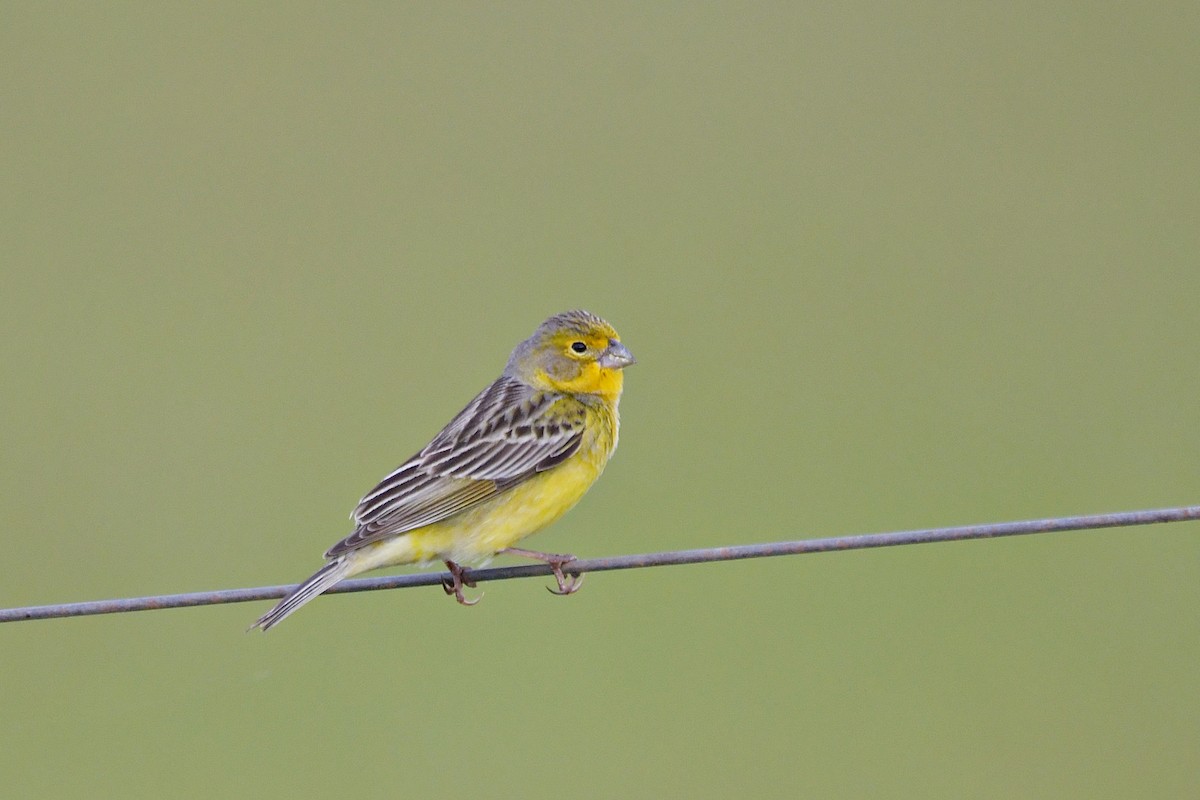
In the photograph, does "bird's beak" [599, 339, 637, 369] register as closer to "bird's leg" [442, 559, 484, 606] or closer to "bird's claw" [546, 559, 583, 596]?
"bird's claw" [546, 559, 583, 596]

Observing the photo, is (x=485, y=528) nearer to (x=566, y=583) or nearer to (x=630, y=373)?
(x=566, y=583)

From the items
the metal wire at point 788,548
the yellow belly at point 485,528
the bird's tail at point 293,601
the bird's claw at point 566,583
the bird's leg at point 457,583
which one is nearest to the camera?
the metal wire at point 788,548

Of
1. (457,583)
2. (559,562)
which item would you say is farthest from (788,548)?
(457,583)

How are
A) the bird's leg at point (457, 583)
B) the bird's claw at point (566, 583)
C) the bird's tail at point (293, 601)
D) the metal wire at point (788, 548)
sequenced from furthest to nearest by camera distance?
the bird's leg at point (457, 583)
the bird's claw at point (566, 583)
the bird's tail at point (293, 601)
the metal wire at point (788, 548)

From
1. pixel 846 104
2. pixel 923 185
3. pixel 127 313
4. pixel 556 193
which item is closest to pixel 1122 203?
pixel 923 185

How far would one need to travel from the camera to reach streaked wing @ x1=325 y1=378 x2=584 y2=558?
5949mm

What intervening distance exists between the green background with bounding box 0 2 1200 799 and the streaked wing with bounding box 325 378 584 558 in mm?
2493

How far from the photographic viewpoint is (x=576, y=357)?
6.89 metres

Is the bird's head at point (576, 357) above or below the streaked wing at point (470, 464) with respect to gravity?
above

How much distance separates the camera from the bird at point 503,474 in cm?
594

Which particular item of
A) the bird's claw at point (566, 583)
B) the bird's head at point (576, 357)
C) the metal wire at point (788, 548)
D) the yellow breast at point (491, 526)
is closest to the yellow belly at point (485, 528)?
the yellow breast at point (491, 526)

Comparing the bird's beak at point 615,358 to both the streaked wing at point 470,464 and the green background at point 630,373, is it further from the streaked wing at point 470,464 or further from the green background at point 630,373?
the green background at point 630,373

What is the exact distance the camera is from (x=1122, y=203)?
13.1 m

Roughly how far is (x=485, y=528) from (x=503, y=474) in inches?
9.3
